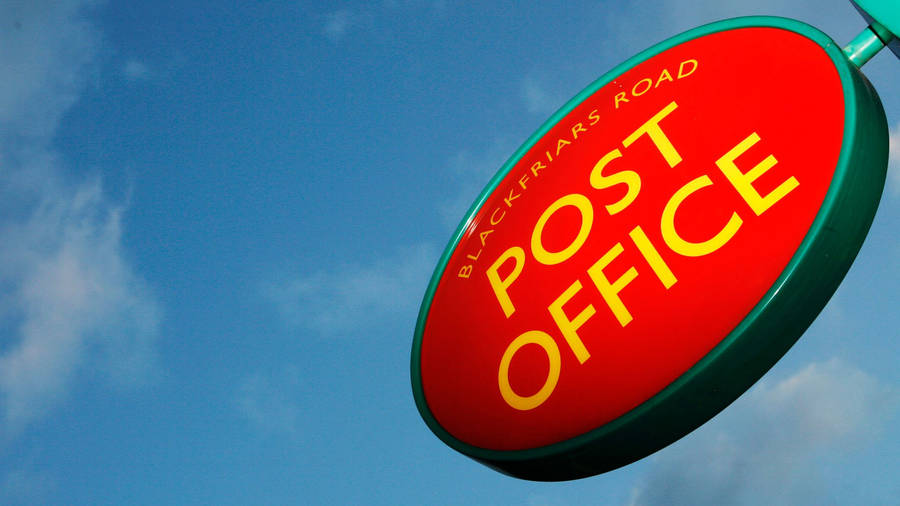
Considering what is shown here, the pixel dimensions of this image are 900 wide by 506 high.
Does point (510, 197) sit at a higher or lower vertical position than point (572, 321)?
higher

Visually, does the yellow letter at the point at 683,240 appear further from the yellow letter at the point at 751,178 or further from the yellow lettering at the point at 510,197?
the yellow lettering at the point at 510,197

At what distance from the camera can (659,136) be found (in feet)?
18.0

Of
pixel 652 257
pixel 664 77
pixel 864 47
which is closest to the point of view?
pixel 652 257

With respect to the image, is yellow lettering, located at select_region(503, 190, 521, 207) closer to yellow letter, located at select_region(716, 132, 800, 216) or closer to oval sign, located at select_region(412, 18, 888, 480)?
oval sign, located at select_region(412, 18, 888, 480)

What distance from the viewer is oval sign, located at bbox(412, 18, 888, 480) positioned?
4672 mm

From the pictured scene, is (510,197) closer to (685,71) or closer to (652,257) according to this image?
(685,71)

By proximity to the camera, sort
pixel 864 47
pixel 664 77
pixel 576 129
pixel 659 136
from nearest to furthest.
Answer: pixel 864 47 → pixel 659 136 → pixel 664 77 → pixel 576 129

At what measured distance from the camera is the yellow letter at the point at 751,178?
4.78 m

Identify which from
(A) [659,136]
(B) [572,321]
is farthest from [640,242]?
(A) [659,136]

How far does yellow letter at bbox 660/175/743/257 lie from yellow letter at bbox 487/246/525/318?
3.15 ft

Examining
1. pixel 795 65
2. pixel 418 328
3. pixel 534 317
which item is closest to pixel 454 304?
pixel 418 328

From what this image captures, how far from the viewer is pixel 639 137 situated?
557cm

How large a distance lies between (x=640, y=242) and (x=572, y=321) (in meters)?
0.55

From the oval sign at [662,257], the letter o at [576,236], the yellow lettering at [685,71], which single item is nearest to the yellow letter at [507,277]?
the oval sign at [662,257]
